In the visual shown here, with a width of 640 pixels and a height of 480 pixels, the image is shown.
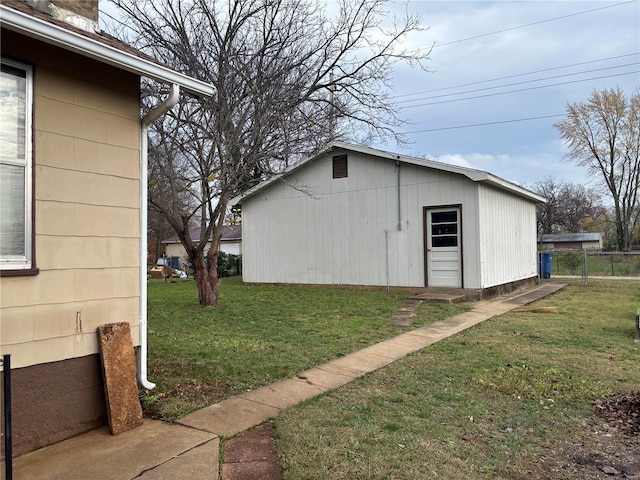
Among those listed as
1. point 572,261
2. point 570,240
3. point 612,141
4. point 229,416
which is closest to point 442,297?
point 229,416

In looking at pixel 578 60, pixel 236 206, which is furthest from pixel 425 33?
pixel 578 60

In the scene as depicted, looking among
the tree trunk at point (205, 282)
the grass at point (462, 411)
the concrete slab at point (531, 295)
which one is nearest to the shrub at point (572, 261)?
the concrete slab at point (531, 295)

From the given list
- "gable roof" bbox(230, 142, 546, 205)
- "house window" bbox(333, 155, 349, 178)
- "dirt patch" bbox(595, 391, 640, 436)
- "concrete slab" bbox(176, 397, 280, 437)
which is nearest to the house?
"concrete slab" bbox(176, 397, 280, 437)

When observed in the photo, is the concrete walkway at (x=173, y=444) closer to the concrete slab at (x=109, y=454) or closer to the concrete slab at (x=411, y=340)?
the concrete slab at (x=109, y=454)

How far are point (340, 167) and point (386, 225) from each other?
231 cm

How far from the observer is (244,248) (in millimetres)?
15867

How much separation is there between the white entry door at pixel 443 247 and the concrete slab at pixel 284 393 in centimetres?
794

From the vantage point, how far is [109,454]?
317 cm

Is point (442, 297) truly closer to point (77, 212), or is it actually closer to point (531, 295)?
point (531, 295)

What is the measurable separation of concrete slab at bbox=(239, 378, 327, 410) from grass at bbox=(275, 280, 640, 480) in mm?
181

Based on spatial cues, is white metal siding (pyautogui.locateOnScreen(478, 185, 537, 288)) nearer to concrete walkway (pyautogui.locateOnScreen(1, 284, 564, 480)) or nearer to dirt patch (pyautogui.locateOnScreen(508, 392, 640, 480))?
concrete walkway (pyautogui.locateOnScreen(1, 284, 564, 480))

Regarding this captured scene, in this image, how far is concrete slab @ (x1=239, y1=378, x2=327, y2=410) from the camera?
4.22m

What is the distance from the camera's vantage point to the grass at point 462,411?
9.95ft

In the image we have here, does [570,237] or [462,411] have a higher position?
[570,237]
